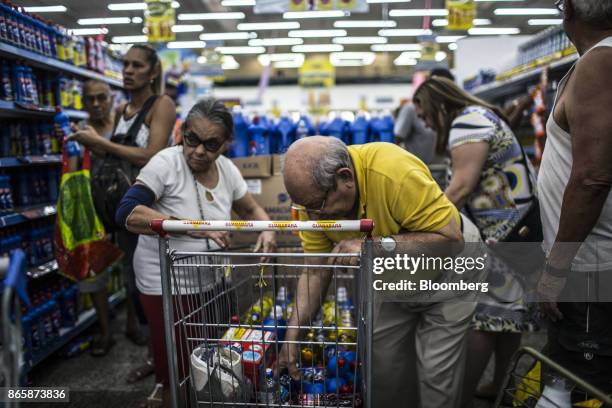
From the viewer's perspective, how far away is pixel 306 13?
4.17 meters

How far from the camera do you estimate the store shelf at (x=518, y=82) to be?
12.4 feet

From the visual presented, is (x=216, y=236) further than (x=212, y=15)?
No

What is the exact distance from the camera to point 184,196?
1.97m

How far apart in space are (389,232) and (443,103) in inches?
41.8

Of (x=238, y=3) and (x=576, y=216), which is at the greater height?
(x=238, y=3)

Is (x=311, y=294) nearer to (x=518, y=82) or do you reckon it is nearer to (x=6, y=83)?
(x=6, y=83)

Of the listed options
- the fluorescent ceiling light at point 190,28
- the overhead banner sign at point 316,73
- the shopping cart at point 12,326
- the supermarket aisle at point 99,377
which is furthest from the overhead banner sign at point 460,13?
the overhead banner sign at point 316,73

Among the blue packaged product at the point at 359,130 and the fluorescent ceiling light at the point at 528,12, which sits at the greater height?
the fluorescent ceiling light at the point at 528,12

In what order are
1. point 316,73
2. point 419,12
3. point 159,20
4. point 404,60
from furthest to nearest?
1. point 404,60
2. point 316,73
3. point 419,12
4. point 159,20

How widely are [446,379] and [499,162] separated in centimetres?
103

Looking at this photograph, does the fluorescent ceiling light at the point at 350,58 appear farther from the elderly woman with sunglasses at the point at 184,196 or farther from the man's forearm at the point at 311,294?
the man's forearm at the point at 311,294

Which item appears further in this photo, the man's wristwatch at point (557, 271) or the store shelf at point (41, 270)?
the store shelf at point (41, 270)

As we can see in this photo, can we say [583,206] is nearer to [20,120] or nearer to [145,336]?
[145,336]

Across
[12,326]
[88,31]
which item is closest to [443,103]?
[12,326]
